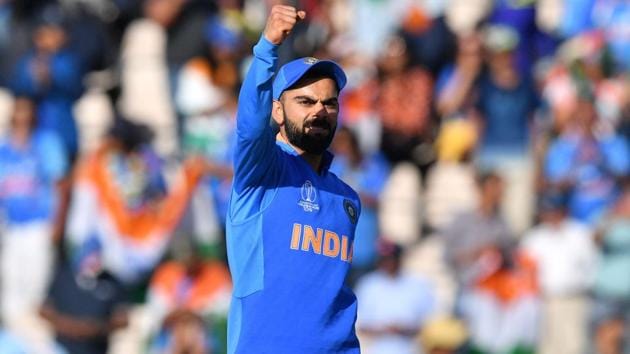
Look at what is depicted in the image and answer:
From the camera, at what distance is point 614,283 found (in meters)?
12.0

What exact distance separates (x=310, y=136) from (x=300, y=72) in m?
0.24

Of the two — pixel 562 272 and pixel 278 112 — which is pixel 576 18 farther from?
pixel 278 112

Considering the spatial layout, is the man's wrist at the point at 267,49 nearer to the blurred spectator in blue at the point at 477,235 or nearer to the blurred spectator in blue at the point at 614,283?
the blurred spectator in blue at the point at 477,235

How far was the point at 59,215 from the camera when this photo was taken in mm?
12398

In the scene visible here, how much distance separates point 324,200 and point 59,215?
6.65 meters

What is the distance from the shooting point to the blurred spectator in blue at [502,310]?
38.6ft

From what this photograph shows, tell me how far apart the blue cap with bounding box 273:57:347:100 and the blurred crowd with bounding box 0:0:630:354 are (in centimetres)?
542

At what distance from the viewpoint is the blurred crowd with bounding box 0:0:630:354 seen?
11.8 metres

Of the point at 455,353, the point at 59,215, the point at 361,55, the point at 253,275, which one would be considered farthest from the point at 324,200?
the point at 361,55

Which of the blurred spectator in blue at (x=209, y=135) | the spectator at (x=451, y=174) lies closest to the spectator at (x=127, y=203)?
the blurred spectator in blue at (x=209, y=135)

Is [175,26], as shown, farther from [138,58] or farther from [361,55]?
[361,55]

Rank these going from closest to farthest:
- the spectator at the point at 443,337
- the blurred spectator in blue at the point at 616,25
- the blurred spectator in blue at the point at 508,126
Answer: the spectator at the point at 443,337, the blurred spectator in blue at the point at 508,126, the blurred spectator in blue at the point at 616,25

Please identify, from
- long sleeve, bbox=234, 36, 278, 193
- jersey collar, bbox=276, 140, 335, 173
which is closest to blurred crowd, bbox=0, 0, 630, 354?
jersey collar, bbox=276, 140, 335, 173

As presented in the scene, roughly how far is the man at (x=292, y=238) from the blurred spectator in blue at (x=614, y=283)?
6043 millimetres
